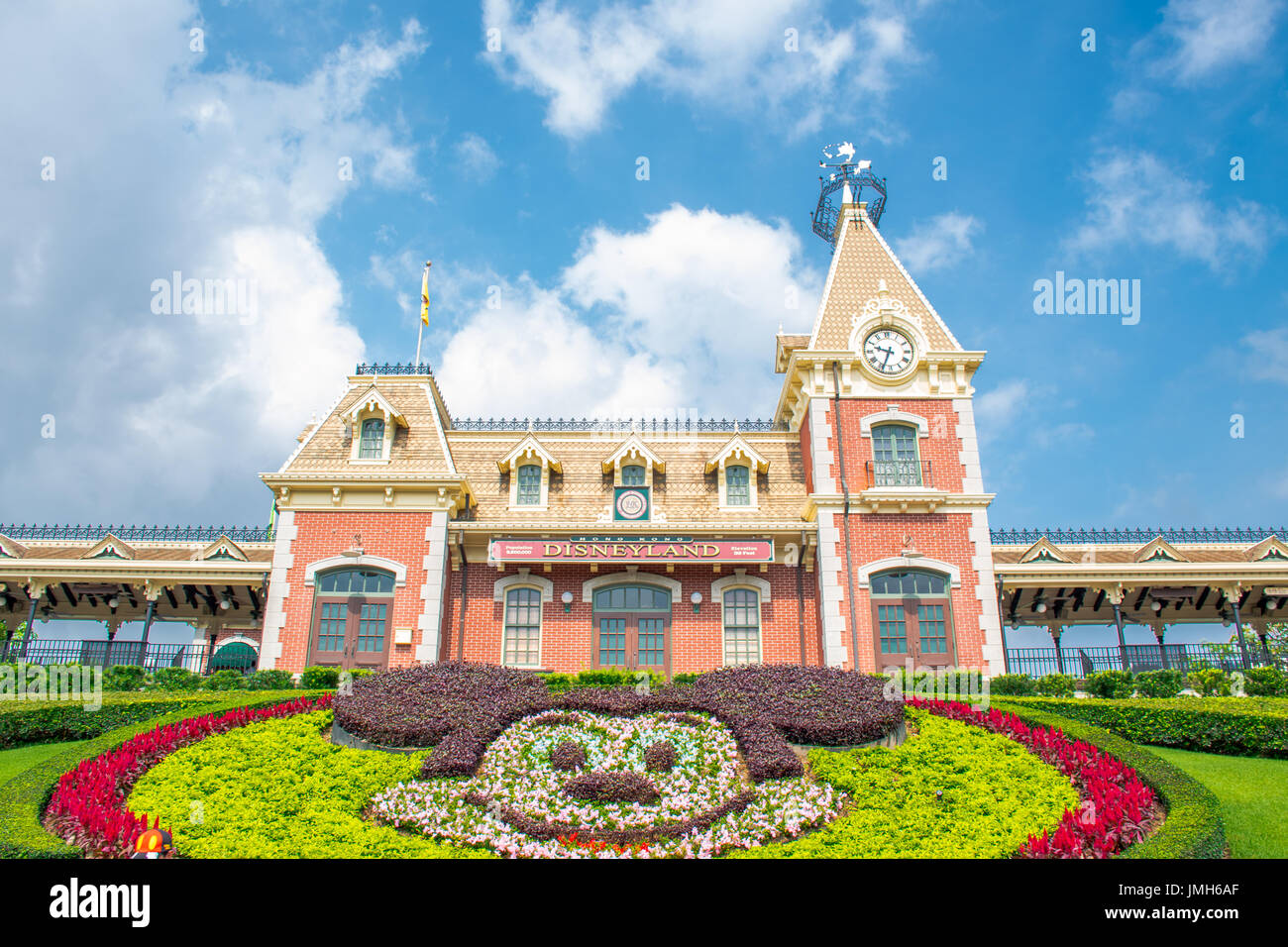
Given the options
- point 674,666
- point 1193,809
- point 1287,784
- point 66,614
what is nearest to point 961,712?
point 1287,784

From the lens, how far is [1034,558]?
23.1 meters

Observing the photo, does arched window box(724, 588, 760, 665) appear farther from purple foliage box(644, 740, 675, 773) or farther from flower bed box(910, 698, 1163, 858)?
purple foliage box(644, 740, 675, 773)

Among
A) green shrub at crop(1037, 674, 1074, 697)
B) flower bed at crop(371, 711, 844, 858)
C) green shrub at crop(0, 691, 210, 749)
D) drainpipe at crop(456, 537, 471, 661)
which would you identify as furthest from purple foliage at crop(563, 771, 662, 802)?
green shrub at crop(1037, 674, 1074, 697)

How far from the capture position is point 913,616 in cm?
2048

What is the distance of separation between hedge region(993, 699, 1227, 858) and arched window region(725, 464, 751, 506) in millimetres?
10143

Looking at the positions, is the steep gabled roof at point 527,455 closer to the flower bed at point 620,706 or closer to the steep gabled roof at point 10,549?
the flower bed at point 620,706

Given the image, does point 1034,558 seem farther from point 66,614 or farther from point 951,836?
point 66,614

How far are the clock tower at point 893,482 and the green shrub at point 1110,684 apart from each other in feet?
6.99

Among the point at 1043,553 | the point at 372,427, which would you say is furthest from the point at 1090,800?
the point at 372,427

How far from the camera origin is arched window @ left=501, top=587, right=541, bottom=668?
21.3m

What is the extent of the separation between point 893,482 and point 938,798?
479 inches

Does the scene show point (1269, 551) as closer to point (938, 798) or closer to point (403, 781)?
point (938, 798)

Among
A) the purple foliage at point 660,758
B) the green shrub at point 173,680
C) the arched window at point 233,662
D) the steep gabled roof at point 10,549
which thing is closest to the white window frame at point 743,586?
the purple foliage at point 660,758
